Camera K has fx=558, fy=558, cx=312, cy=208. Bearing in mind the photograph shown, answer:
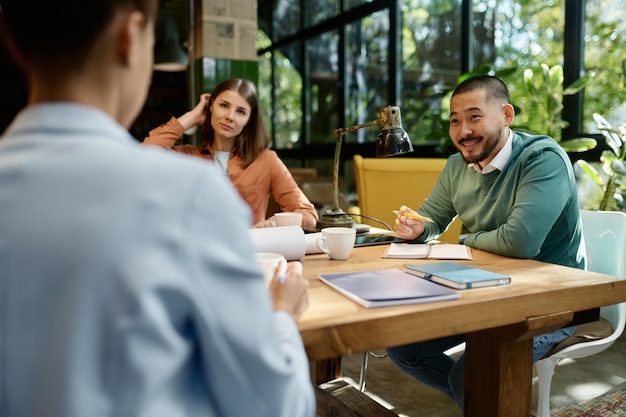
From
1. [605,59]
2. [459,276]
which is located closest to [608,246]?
[459,276]

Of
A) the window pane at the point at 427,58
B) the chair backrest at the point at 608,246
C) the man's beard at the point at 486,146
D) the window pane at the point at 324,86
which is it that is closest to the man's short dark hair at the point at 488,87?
the man's beard at the point at 486,146

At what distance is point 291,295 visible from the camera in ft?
3.04

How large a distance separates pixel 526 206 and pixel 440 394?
1.29 meters

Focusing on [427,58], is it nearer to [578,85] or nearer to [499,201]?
[578,85]

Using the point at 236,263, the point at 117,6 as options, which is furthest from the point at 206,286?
the point at 117,6

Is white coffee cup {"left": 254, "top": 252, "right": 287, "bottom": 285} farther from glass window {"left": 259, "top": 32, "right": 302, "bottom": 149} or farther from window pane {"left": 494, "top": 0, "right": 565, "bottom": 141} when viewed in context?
glass window {"left": 259, "top": 32, "right": 302, "bottom": 149}

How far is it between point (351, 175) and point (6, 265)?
225 inches

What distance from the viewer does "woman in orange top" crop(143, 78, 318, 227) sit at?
8.64 ft

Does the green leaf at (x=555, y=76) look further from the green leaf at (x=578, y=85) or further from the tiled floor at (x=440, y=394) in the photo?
the tiled floor at (x=440, y=394)

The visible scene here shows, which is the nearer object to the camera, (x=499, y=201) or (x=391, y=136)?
(x=391, y=136)

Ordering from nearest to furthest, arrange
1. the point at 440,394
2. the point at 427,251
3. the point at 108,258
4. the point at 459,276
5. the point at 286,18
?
the point at 108,258 → the point at 459,276 → the point at 427,251 → the point at 440,394 → the point at 286,18

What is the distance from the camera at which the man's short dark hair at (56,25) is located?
0.61 m

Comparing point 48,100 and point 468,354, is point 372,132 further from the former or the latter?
point 48,100

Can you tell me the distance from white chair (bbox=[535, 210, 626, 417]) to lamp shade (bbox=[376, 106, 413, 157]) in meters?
0.78
